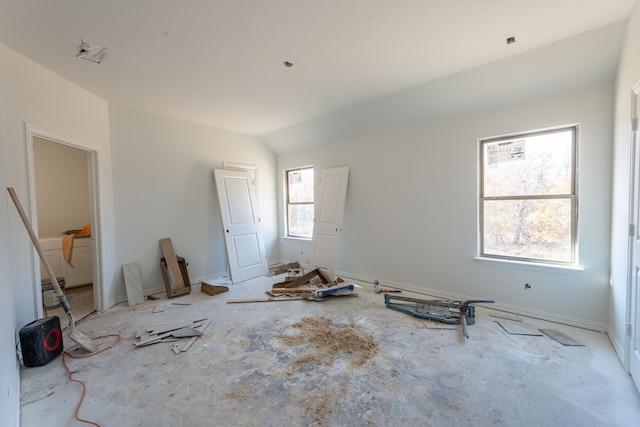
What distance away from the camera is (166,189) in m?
4.30

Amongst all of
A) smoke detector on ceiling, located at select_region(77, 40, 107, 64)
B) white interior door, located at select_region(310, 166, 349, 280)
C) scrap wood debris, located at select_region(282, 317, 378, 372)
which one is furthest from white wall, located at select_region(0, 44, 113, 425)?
white interior door, located at select_region(310, 166, 349, 280)

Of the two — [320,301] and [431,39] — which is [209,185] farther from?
[431,39]

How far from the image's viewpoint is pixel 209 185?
190 inches

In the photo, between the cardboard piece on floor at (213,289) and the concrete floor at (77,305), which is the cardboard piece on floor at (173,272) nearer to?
the cardboard piece on floor at (213,289)

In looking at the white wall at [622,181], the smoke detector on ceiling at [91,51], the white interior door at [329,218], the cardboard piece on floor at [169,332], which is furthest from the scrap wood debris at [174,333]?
the white wall at [622,181]

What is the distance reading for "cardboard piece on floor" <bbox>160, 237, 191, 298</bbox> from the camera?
4.07 meters

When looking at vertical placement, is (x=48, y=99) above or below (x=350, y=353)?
above

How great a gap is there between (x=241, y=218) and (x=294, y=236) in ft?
4.38

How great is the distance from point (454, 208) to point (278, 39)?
295 cm

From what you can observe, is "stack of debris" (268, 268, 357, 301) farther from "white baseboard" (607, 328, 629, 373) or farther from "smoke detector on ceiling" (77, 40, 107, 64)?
"smoke detector on ceiling" (77, 40, 107, 64)

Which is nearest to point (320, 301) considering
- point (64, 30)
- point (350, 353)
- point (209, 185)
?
point (350, 353)

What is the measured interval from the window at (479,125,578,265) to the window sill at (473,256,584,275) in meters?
0.09

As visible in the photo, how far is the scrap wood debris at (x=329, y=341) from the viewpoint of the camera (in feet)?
7.72

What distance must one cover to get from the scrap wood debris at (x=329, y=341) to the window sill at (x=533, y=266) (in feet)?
6.10
